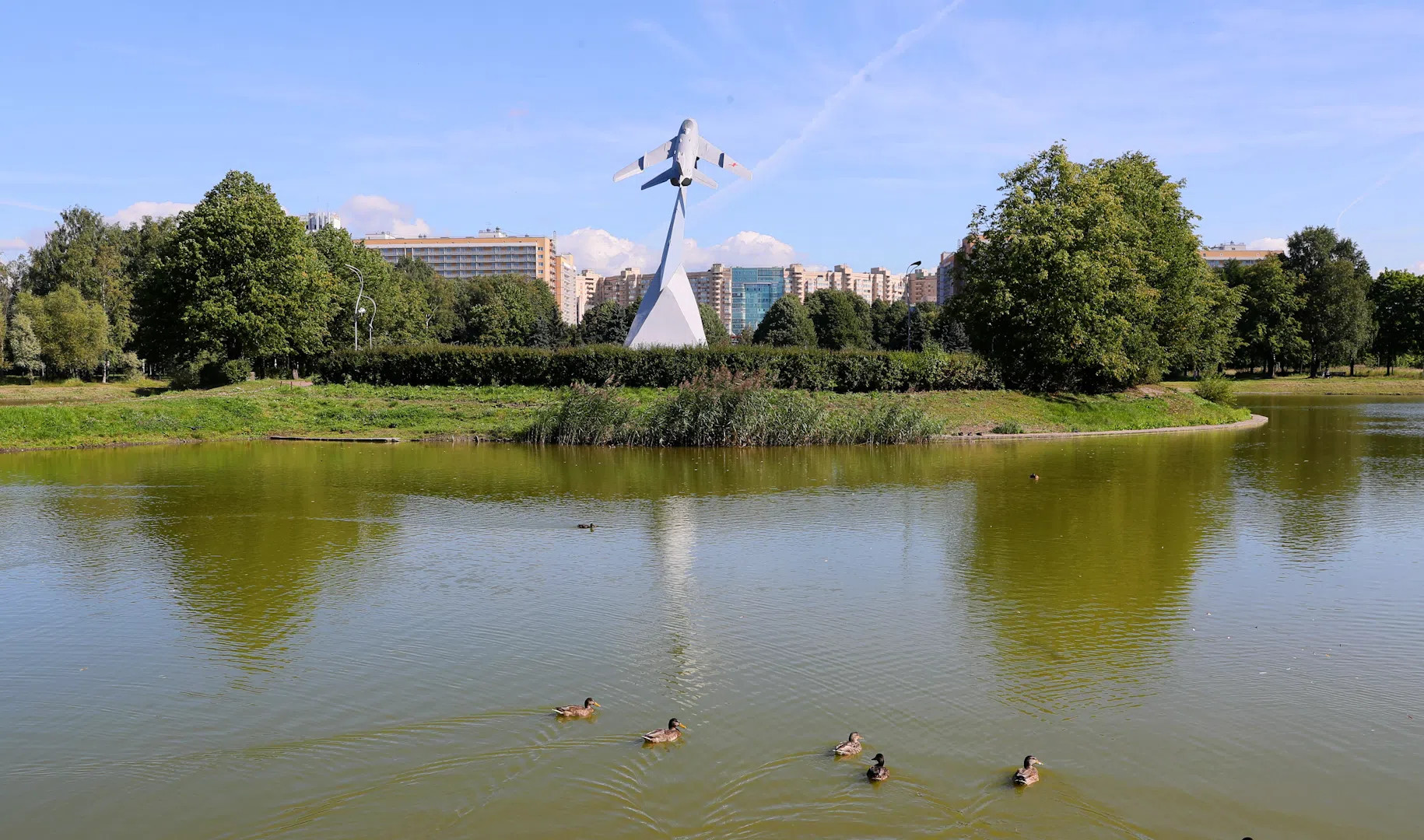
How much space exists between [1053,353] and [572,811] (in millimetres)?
38820

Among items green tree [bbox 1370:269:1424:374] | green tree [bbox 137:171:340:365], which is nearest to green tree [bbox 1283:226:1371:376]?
green tree [bbox 1370:269:1424:374]

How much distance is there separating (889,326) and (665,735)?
92948mm

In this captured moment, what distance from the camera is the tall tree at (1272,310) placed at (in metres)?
74.9

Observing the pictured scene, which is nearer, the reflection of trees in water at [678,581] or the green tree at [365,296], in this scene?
the reflection of trees in water at [678,581]

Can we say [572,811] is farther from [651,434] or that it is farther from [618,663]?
[651,434]

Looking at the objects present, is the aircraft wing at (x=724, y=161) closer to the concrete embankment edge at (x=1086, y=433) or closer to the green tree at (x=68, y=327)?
the concrete embankment edge at (x=1086, y=433)

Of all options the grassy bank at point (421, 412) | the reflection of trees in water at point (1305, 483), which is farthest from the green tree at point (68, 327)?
the reflection of trees in water at point (1305, 483)

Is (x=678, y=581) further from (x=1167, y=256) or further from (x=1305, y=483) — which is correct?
(x=1167, y=256)

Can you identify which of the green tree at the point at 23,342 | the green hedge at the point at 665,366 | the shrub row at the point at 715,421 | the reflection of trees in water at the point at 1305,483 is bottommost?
the reflection of trees in water at the point at 1305,483

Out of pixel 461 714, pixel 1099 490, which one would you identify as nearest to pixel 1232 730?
pixel 461 714

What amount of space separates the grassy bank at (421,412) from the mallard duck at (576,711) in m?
25.6

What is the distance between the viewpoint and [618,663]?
1030cm

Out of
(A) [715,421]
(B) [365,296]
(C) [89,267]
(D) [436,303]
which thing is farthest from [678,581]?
(D) [436,303]

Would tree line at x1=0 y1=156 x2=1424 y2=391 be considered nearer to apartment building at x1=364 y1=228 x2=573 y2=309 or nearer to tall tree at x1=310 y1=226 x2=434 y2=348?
tall tree at x1=310 y1=226 x2=434 y2=348
